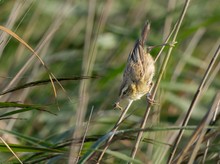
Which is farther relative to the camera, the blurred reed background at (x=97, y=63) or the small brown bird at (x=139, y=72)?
the blurred reed background at (x=97, y=63)

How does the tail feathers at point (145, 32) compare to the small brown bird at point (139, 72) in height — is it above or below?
above

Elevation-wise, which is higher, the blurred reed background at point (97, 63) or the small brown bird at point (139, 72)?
the small brown bird at point (139, 72)

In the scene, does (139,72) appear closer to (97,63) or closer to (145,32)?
(145,32)

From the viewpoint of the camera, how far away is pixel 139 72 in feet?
7.18

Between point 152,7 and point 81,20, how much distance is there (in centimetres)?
70

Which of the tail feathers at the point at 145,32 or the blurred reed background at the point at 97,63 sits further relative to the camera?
the blurred reed background at the point at 97,63

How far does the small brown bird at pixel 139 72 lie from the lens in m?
→ 2.17

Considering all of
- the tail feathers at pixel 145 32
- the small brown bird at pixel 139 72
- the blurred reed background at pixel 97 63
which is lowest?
the blurred reed background at pixel 97 63

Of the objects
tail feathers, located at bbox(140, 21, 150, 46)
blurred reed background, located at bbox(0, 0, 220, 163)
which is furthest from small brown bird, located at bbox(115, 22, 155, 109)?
blurred reed background, located at bbox(0, 0, 220, 163)

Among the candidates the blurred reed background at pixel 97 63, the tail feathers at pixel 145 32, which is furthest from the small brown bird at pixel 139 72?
the blurred reed background at pixel 97 63

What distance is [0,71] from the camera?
12.5 feet

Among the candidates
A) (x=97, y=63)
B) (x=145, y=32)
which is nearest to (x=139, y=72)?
(x=145, y=32)

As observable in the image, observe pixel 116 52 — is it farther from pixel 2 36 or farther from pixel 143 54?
pixel 2 36

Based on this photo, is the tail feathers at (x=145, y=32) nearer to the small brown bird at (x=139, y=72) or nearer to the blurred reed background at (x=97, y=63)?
the small brown bird at (x=139, y=72)
